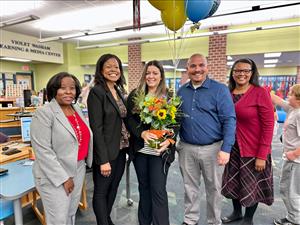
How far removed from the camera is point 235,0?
4.47 meters

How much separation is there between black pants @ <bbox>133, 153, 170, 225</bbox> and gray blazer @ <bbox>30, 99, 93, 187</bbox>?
58cm

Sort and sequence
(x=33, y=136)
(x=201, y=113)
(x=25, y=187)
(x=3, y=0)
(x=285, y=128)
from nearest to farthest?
(x=33, y=136) < (x=25, y=187) < (x=201, y=113) < (x=285, y=128) < (x=3, y=0)

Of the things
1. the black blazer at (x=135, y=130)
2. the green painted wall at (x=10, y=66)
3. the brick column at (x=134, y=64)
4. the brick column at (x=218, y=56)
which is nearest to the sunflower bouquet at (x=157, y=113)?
the black blazer at (x=135, y=130)

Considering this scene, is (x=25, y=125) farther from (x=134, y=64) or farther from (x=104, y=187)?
(x=134, y=64)

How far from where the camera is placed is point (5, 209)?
5.16 ft

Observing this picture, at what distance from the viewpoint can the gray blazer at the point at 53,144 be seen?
4.64 feet

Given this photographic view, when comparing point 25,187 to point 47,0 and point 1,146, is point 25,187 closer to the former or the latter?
point 1,146

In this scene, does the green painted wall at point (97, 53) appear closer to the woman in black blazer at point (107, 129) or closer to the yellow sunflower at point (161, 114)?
the woman in black blazer at point (107, 129)

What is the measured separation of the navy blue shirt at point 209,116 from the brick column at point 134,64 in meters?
6.08

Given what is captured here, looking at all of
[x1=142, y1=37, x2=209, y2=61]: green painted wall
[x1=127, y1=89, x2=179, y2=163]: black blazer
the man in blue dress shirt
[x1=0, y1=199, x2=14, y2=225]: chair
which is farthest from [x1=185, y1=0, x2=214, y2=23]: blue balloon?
[x1=142, y1=37, x2=209, y2=61]: green painted wall

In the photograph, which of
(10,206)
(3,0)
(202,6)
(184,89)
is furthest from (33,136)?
(3,0)

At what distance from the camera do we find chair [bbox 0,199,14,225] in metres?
1.55

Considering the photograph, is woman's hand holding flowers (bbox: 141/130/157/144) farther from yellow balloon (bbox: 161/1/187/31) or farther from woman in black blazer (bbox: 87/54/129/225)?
yellow balloon (bbox: 161/1/187/31)

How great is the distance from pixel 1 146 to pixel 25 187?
1.55 m
